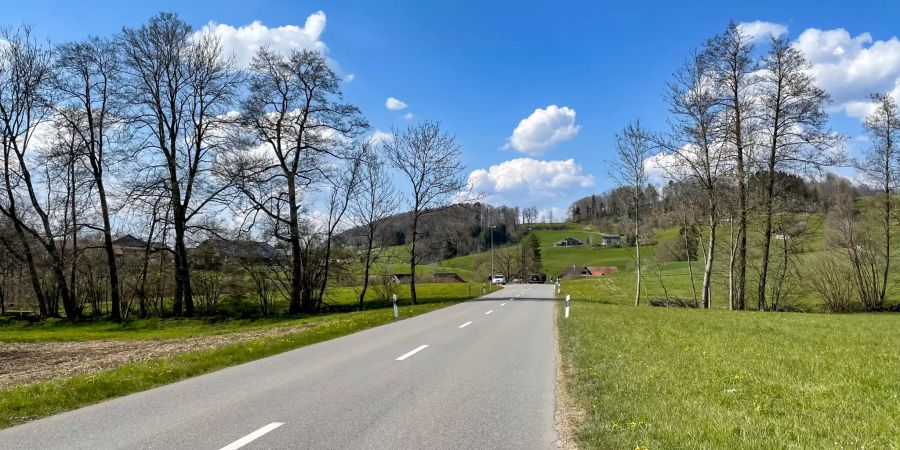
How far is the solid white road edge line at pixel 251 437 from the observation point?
5.22 m

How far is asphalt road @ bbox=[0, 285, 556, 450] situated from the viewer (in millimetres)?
5488

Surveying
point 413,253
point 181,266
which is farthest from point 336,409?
point 413,253

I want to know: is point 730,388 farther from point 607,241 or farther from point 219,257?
point 607,241

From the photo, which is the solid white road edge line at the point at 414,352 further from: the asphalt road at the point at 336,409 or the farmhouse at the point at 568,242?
the farmhouse at the point at 568,242

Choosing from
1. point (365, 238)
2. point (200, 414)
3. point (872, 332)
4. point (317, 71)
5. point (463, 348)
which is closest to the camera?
point (200, 414)

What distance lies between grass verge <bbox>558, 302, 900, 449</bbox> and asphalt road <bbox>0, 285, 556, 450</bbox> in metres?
0.75

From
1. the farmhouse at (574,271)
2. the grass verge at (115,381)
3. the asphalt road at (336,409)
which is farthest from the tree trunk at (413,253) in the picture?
the farmhouse at (574,271)

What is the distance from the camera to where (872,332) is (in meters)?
14.8

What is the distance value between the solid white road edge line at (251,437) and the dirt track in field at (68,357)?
6.64 m

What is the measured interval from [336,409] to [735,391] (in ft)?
16.7

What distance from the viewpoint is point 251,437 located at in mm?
5508

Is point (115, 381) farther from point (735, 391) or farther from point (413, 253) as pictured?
point (413, 253)

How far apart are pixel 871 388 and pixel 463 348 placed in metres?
7.83

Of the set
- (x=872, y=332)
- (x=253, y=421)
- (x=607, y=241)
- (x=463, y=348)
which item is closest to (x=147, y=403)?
(x=253, y=421)
